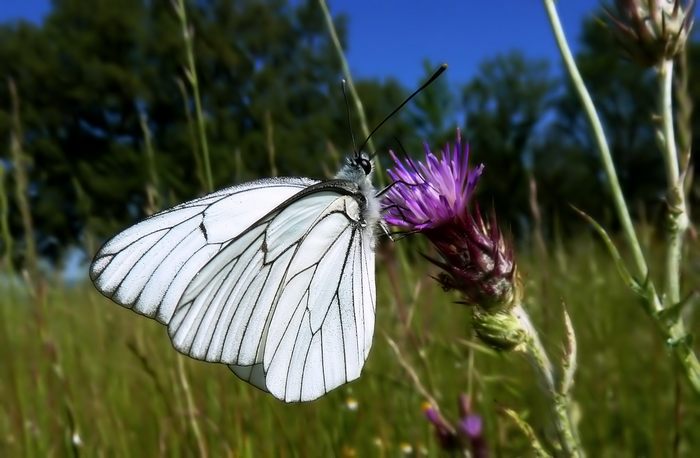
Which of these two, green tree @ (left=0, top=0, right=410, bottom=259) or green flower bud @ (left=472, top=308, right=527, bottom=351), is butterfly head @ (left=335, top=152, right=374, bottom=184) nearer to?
green flower bud @ (left=472, top=308, right=527, bottom=351)

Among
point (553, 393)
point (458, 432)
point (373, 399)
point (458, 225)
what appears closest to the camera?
point (553, 393)

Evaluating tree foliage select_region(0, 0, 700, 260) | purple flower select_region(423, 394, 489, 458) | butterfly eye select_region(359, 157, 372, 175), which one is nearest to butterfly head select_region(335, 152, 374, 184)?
butterfly eye select_region(359, 157, 372, 175)

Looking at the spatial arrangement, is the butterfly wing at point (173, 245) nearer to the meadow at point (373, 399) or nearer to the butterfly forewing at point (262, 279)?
the butterfly forewing at point (262, 279)

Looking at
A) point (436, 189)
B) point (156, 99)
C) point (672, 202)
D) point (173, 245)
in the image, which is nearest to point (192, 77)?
point (173, 245)

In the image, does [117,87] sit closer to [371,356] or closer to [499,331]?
[371,356]

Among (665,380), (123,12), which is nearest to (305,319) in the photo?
(665,380)

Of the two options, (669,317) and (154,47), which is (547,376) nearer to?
(669,317)
